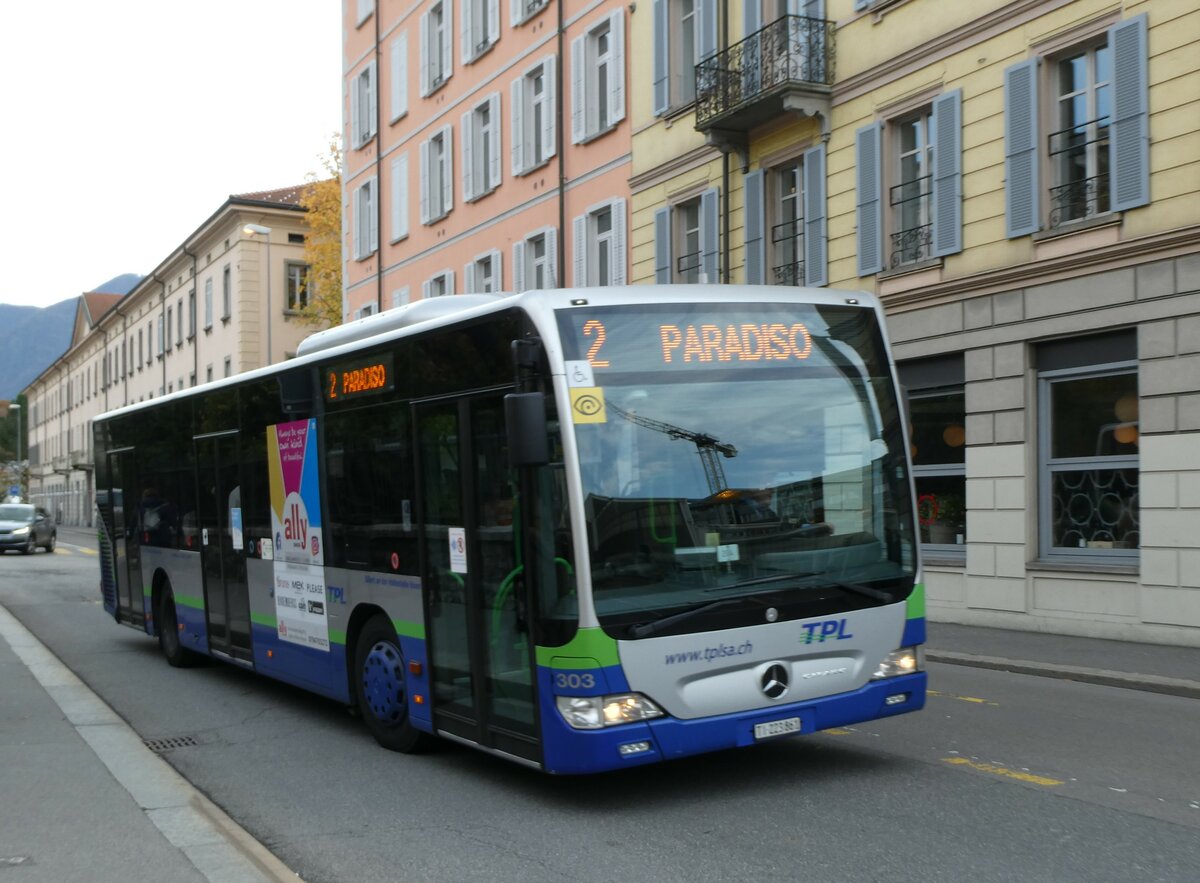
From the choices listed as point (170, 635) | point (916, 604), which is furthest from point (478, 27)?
point (916, 604)

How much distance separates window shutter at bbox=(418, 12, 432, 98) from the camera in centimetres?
3525

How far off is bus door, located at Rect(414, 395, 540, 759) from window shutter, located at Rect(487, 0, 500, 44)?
2467cm

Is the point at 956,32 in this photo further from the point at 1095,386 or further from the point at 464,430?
the point at 464,430

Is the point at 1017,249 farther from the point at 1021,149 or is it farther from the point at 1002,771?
the point at 1002,771

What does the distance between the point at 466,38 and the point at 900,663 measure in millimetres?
27809

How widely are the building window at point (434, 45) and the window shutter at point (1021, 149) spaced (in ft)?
67.0

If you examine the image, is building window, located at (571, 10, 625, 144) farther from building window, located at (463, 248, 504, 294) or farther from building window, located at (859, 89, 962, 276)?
building window, located at (859, 89, 962, 276)

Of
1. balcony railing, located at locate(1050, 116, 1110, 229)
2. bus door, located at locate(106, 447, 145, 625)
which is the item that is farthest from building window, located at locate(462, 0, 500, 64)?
bus door, located at locate(106, 447, 145, 625)

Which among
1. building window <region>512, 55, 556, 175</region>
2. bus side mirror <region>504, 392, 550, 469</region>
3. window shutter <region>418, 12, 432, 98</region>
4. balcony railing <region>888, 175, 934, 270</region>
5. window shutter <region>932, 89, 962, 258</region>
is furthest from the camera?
window shutter <region>418, 12, 432, 98</region>

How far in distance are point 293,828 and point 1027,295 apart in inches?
471

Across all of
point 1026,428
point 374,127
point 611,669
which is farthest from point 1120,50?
point 374,127

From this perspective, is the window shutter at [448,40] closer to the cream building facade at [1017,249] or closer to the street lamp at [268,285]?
the cream building facade at [1017,249]

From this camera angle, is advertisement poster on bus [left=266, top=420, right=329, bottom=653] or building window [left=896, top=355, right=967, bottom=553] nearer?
advertisement poster on bus [left=266, top=420, right=329, bottom=653]

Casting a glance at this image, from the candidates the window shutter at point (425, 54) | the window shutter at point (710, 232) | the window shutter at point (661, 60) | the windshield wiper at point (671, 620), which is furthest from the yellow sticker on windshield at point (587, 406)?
the window shutter at point (425, 54)
